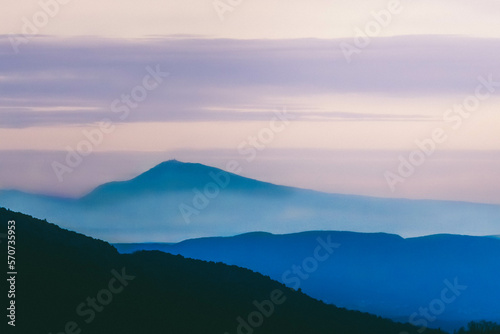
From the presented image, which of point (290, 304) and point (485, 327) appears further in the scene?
point (290, 304)

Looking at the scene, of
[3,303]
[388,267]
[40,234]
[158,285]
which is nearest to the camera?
[3,303]

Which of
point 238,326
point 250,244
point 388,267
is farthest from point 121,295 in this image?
point 388,267

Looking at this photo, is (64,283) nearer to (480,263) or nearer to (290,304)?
(290,304)

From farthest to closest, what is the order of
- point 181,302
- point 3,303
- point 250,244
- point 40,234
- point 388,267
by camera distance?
1. point 388,267
2. point 250,244
3. point 40,234
4. point 181,302
5. point 3,303

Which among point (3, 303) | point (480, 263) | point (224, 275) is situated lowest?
point (3, 303)

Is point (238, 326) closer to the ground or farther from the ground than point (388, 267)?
closer to the ground

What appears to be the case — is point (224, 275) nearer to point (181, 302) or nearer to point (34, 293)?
point (181, 302)
